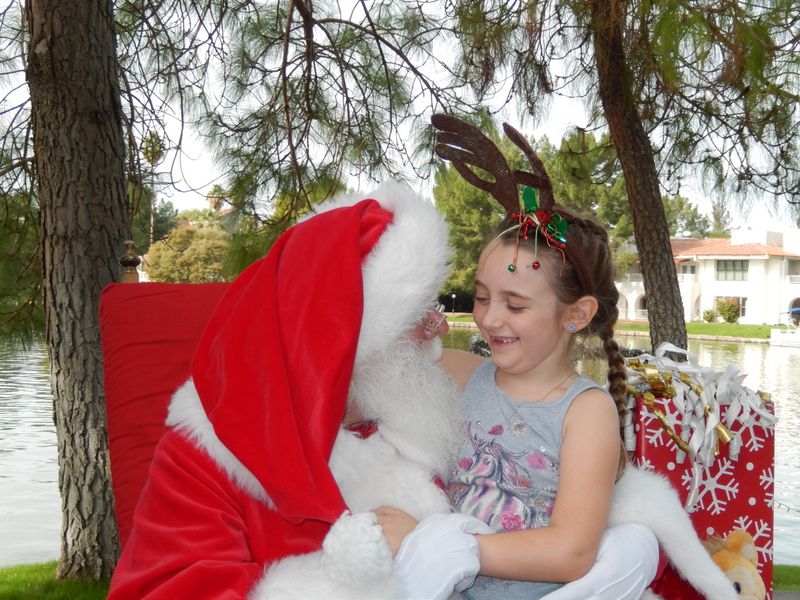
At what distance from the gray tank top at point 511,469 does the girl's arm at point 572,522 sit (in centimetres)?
7

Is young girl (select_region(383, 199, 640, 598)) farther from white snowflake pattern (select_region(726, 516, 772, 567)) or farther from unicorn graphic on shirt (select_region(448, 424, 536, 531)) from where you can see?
white snowflake pattern (select_region(726, 516, 772, 567))

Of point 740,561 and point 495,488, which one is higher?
point 495,488

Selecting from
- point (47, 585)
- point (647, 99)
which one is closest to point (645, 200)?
point (647, 99)

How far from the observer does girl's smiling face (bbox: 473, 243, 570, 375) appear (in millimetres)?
1399

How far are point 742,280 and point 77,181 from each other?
27.4 meters

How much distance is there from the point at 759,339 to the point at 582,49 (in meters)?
17.7

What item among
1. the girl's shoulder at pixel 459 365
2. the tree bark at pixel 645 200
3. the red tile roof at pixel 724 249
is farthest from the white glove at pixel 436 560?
the red tile roof at pixel 724 249

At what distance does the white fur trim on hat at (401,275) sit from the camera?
1251 mm

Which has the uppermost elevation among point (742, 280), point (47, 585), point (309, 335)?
point (309, 335)

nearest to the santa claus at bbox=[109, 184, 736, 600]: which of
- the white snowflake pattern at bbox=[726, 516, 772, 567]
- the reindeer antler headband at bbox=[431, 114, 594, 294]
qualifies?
the reindeer antler headband at bbox=[431, 114, 594, 294]

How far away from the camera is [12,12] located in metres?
3.41

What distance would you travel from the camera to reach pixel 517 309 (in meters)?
1.40

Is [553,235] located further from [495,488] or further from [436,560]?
[436,560]

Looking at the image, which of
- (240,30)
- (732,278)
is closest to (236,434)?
(240,30)
